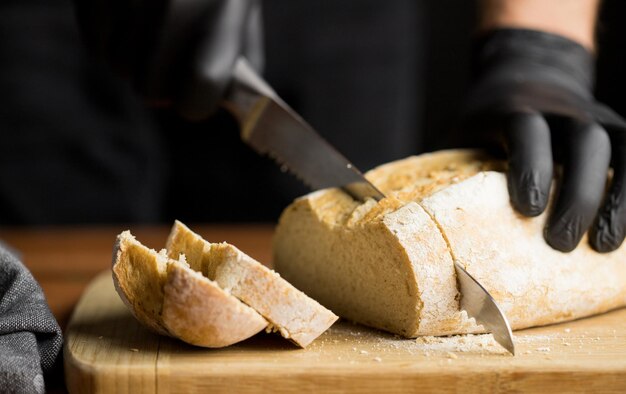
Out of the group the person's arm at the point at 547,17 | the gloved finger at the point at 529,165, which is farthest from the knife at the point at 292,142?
the person's arm at the point at 547,17

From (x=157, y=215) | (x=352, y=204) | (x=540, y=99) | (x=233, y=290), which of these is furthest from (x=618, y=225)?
(x=157, y=215)

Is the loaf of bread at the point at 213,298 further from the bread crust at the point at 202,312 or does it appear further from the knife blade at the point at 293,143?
the knife blade at the point at 293,143

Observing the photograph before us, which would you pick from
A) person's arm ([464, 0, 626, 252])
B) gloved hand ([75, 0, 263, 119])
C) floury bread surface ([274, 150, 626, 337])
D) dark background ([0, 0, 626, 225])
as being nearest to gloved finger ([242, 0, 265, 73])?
gloved hand ([75, 0, 263, 119])

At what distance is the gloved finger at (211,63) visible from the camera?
249 cm

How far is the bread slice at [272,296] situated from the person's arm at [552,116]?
1.96 feet

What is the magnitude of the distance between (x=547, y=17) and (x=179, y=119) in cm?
177

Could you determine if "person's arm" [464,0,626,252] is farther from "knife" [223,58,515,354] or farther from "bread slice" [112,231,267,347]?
"bread slice" [112,231,267,347]

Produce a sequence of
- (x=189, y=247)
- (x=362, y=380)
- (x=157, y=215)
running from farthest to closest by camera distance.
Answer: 1. (x=157, y=215)
2. (x=189, y=247)
3. (x=362, y=380)

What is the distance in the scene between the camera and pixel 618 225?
207 cm

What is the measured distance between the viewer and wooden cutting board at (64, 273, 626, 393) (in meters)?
1.63

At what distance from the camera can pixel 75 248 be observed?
327cm

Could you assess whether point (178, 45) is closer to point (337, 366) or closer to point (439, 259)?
point (439, 259)

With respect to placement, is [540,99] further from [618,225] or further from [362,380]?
[362,380]

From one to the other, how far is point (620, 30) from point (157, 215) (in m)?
2.30
